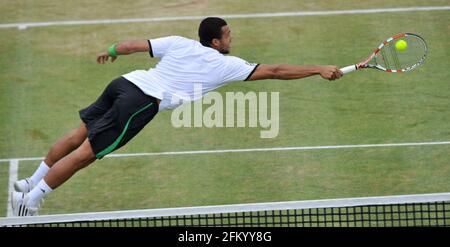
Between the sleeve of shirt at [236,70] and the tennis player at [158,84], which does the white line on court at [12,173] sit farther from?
the sleeve of shirt at [236,70]

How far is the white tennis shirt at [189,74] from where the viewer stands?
11234 millimetres

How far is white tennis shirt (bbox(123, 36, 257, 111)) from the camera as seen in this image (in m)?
11.2

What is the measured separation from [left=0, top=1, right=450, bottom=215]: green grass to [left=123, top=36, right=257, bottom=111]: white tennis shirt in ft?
6.67

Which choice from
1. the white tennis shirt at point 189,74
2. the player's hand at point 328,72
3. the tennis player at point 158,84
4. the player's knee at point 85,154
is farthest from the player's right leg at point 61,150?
the player's hand at point 328,72

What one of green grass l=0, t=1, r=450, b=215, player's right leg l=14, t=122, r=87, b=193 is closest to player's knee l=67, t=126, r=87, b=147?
player's right leg l=14, t=122, r=87, b=193

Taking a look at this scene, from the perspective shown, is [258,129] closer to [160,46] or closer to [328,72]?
[160,46]

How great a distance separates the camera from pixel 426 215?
12.5 m

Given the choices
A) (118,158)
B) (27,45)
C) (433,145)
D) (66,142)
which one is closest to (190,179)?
(118,158)

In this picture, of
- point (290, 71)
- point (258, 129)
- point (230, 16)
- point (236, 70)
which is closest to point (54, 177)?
point (236, 70)

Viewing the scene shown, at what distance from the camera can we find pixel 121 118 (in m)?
11.2

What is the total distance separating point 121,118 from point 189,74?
0.83m

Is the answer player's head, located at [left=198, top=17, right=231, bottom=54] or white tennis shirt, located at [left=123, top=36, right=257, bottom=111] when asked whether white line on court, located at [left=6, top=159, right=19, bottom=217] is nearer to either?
white tennis shirt, located at [left=123, top=36, right=257, bottom=111]

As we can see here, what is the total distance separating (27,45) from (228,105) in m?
3.59
